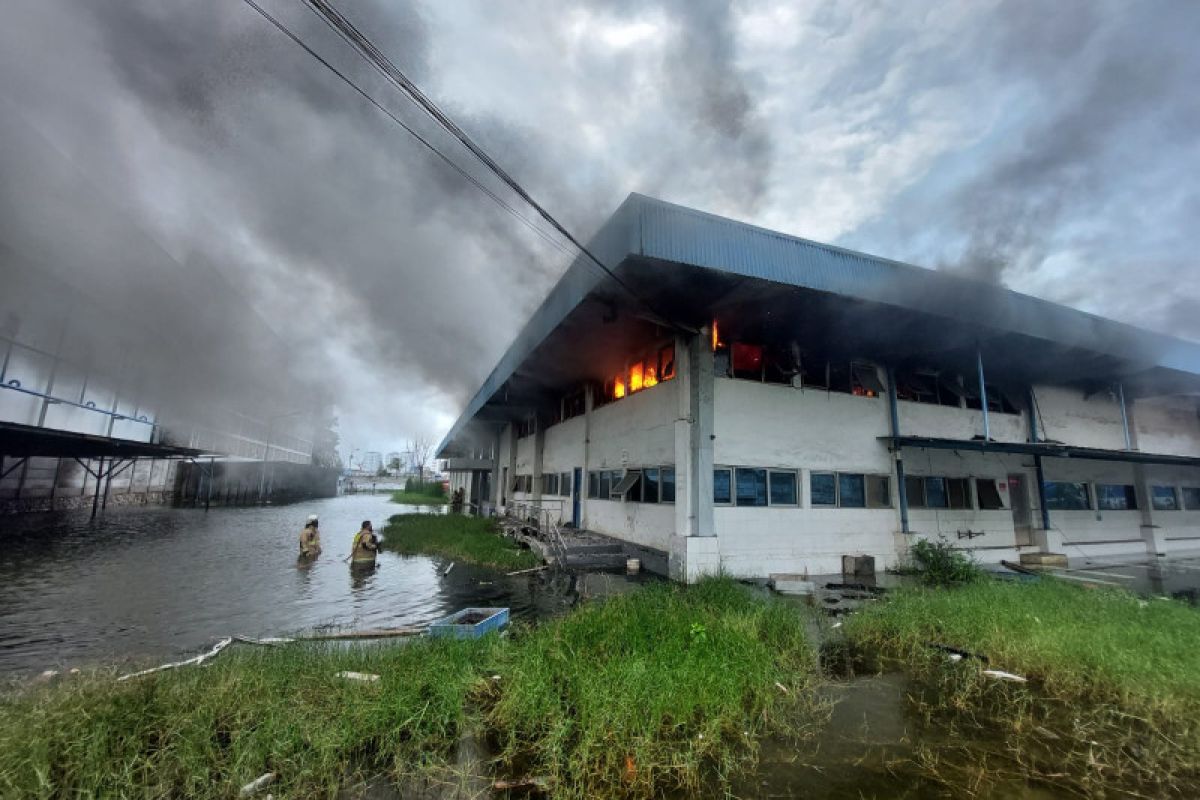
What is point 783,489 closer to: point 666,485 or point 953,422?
point 666,485

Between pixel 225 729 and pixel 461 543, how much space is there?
12.3 metres

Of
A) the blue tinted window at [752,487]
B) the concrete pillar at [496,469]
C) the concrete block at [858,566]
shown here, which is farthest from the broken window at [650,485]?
the concrete pillar at [496,469]

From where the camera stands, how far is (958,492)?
14.0 metres

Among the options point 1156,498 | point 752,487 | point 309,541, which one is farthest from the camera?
point 1156,498

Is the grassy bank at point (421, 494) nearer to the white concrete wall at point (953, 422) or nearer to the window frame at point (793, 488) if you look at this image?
the window frame at point (793, 488)

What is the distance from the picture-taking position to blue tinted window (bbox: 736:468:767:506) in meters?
11.3

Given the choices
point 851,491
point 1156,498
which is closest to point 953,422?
point 851,491

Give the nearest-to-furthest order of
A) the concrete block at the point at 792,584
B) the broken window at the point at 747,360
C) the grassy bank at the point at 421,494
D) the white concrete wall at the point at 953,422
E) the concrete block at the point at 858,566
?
the concrete block at the point at 792,584 → the concrete block at the point at 858,566 → the broken window at the point at 747,360 → the white concrete wall at the point at 953,422 → the grassy bank at the point at 421,494

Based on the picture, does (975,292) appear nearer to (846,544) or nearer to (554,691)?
(846,544)

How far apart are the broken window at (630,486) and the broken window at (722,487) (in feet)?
7.84

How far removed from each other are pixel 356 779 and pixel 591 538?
11272 mm

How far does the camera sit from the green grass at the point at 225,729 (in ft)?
10.1

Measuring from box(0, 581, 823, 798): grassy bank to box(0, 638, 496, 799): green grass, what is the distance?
Answer: 1 cm

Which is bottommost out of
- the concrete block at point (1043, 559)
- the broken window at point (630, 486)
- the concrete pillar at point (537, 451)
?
the concrete block at point (1043, 559)
